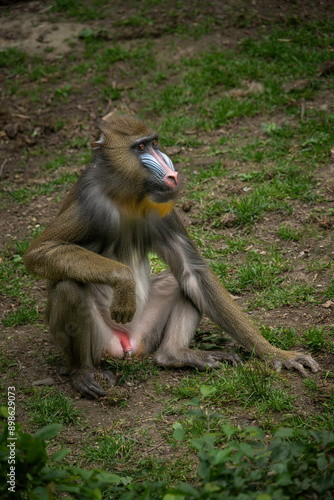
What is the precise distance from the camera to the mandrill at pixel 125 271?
4.57 meters

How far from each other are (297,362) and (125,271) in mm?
1514

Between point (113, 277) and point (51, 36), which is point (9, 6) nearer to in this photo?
point (51, 36)

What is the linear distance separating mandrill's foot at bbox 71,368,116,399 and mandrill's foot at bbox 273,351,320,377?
132 cm

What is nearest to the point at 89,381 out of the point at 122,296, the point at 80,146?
the point at 122,296

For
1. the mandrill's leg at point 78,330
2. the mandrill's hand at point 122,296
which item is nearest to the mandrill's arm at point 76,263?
the mandrill's hand at point 122,296

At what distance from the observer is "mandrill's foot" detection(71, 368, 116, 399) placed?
15.3 ft

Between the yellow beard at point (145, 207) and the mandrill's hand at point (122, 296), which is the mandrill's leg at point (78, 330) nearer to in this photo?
the mandrill's hand at point (122, 296)

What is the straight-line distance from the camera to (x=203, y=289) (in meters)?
5.12

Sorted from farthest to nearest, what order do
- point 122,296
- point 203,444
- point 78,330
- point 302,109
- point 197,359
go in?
1. point 302,109
2. point 197,359
3. point 78,330
4. point 122,296
5. point 203,444

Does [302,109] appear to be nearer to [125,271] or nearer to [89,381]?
[125,271]

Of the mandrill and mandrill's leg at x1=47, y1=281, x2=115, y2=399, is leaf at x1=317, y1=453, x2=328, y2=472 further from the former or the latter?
mandrill's leg at x1=47, y1=281, x2=115, y2=399

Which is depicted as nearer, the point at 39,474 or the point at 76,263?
the point at 39,474

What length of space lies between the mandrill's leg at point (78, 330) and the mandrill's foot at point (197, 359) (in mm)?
482

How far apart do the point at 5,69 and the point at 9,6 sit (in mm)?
2649
